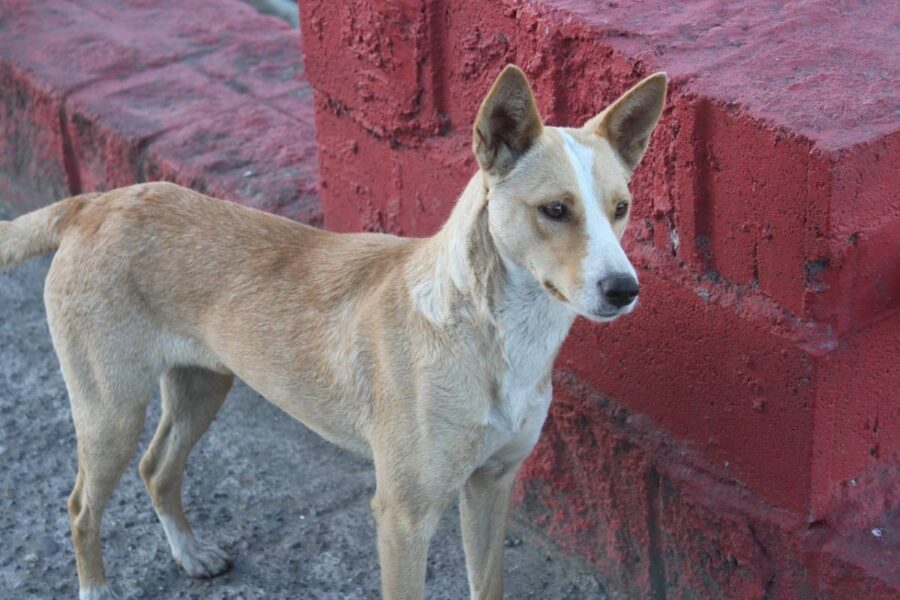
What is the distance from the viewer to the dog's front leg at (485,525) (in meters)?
3.85

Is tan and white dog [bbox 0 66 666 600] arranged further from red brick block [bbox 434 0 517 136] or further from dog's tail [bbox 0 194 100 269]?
red brick block [bbox 434 0 517 136]

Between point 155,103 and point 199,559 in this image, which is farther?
point 155,103

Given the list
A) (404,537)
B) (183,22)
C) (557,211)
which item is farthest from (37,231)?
(183,22)

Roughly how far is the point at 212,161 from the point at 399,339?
7.66 feet

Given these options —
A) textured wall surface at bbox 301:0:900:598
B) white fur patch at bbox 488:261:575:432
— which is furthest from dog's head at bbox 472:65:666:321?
textured wall surface at bbox 301:0:900:598

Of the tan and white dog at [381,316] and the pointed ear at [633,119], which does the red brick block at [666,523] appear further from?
the pointed ear at [633,119]

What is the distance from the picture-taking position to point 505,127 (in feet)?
10.7

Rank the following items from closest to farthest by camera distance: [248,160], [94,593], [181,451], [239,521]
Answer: [94,593]
[181,451]
[239,521]
[248,160]

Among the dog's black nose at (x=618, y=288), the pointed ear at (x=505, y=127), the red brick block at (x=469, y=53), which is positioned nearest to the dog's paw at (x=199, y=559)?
the red brick block at (x=469, y=53)

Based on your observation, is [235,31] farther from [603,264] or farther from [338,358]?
A: [603,264]

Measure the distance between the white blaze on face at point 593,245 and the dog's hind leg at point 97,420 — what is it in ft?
4.77

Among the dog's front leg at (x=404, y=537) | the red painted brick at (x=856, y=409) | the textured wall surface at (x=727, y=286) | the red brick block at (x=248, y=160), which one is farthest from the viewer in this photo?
the red brick block at (x=248, y=160)

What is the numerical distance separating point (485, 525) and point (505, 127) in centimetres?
126

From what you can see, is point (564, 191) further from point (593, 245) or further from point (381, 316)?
point (381, 316)
